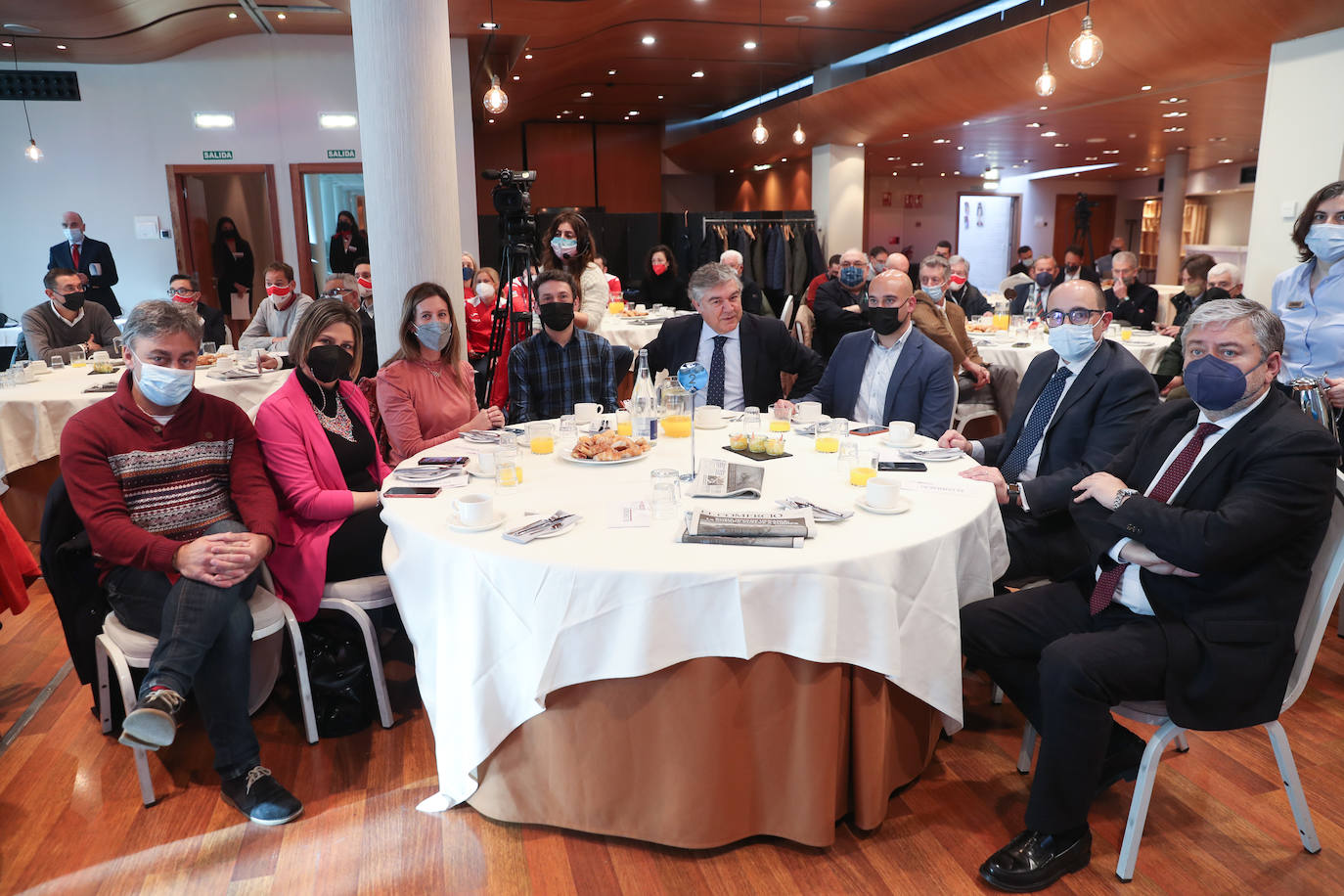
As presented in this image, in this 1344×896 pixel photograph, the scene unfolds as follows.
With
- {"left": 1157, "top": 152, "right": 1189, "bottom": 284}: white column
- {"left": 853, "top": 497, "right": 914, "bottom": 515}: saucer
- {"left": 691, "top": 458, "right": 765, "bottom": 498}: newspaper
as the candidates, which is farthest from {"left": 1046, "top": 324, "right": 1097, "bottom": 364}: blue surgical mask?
{"left": 1157, "top": 152, "right": 1189, "bottom": 284}: white column

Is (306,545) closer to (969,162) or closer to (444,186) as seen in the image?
(444,186)

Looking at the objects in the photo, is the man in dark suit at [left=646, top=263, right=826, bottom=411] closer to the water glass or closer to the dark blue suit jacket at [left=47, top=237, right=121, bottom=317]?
the water glass

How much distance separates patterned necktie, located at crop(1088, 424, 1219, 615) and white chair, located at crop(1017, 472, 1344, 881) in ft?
0.95

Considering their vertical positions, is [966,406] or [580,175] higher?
[580,175]

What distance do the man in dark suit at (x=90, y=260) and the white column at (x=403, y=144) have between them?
6.14m

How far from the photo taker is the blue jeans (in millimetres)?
2467

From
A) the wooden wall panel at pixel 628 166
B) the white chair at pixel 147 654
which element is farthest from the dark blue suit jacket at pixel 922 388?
the wooden wall panel at pixel 628 166

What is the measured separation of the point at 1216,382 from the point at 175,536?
2874mm

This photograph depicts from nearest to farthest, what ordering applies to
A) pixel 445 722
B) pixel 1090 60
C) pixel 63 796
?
pixel 445 722
pixel 63 796
pixel 1090 60

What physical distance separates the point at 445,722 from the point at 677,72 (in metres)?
11.9

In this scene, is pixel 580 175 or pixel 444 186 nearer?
pixel 444 186

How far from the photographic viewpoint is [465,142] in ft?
28.8

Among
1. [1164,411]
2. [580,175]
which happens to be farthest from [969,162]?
[1164,411]

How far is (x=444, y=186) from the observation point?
445cm
